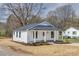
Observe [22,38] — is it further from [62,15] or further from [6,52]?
[62,15]

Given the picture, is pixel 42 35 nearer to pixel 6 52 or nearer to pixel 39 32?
pixel 39 32

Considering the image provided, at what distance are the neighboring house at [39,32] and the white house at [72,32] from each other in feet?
0.37

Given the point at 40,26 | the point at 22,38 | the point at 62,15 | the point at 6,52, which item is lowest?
the point at 6,52

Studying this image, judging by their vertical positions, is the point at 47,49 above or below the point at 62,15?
below

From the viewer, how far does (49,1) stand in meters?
14.6

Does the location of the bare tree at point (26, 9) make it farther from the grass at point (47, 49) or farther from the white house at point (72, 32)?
the white house at point (72, 32)

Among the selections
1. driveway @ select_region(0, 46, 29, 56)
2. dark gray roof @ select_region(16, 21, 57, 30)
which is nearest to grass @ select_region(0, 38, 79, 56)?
driveway @ select_region(0, 46, 29, 56)

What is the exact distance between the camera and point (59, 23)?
14.6 metres

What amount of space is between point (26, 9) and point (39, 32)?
33 centimetres

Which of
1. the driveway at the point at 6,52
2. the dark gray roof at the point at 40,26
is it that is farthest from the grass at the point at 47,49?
the dark gray roof at the point at 40,26

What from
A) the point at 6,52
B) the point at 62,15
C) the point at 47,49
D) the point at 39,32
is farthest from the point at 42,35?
the point at 6,52

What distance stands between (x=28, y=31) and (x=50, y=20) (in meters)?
0.31

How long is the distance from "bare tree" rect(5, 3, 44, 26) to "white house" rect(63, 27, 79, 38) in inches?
16.3

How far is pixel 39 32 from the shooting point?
1462 cm
